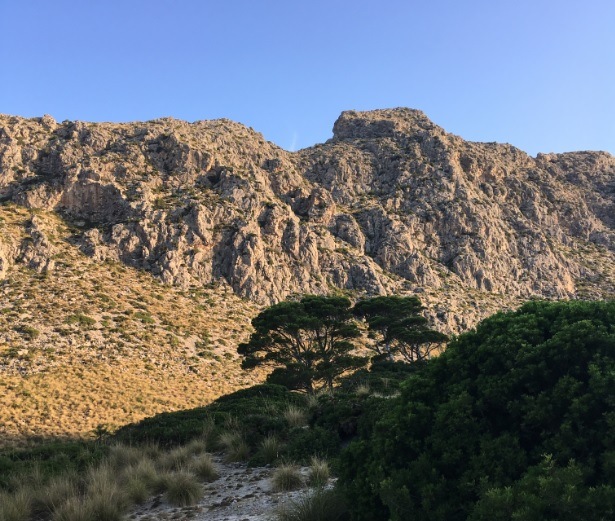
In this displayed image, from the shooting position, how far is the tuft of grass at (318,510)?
733 cm

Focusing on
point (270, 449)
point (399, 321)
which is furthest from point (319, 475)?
point (399, 321)

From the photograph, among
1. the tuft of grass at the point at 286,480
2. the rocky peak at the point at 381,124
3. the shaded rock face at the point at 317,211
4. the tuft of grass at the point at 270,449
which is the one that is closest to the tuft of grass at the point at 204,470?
the tuft of grass at the point at 270,449

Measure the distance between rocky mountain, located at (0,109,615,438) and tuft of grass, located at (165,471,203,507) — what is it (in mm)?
32962

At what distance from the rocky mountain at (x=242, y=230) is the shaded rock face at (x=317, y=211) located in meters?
0.35

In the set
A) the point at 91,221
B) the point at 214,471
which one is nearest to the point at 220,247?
the point at 91,221

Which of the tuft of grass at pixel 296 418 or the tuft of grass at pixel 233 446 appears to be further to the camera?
the tuft of grass at pixel 296 418

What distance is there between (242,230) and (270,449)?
69.4m

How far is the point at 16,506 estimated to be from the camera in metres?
8.58

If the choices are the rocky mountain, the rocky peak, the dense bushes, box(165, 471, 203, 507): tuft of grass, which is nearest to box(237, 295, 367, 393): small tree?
the rocky mountain

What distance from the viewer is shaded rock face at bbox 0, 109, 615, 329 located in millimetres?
77000

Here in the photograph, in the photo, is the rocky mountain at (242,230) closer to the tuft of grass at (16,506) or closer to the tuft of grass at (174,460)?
the tuft of grass at (174,460)

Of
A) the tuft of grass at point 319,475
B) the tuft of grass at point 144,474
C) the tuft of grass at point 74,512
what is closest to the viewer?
the tuft of grass at point 74,512

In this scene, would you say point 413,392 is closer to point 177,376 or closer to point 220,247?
point 177,376

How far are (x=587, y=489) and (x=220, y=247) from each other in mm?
77074
